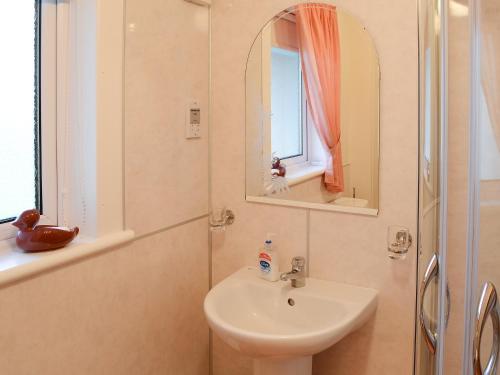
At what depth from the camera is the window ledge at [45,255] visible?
119 cm

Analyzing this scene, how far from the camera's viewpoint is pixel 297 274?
168 centimetres

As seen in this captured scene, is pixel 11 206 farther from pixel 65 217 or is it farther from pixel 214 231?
pixel 214 231

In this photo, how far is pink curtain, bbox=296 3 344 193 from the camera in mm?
1660

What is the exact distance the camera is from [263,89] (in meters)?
1.81

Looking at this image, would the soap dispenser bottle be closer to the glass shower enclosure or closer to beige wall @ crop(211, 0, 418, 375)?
beige wall @ crop(211, 0, 418, 375)

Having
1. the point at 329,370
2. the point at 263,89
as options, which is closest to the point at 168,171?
the point at 263,89

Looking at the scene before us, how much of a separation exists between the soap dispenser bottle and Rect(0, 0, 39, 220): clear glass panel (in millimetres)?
802

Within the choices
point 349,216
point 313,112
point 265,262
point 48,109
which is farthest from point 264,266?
point 48,109

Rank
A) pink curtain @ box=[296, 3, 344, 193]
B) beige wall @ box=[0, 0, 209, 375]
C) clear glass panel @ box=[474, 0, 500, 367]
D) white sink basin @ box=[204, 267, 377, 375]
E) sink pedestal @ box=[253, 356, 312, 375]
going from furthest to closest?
pink curtain @ box=[296, 3, 344, 193], sink pedestal @ box=[253, 356, 312, 375], white sink basin @ box=[204, 267, 377, 375], beige wall @ box=[0, 0, 209, 375], clear glass panel @ box=[474, 0, 500, 367]

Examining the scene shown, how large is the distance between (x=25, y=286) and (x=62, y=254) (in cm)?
13

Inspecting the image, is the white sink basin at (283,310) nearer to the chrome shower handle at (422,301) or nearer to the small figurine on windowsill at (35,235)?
the chrome shower handle at (422,301)

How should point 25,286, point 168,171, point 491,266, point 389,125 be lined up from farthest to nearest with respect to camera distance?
1. point 168,171
2. point 389,125
3. point 25,286
4. point 491,266

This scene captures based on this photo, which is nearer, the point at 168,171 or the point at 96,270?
the point at 96,270

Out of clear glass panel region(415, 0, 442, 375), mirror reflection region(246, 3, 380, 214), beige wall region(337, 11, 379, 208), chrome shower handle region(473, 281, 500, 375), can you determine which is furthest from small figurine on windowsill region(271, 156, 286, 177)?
chrome shower handle region(473, 281, 500, 375)
